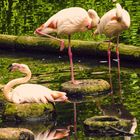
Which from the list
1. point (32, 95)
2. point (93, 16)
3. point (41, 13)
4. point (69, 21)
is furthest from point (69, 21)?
point (41, 13)

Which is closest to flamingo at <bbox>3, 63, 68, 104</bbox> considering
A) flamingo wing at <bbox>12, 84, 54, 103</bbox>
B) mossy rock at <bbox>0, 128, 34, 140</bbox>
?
flamingo wing at <bbox>12, 84, 54, 103</bbox>

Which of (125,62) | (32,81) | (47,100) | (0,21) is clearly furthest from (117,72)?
(0,21)

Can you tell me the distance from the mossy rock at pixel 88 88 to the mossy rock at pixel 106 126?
191cm

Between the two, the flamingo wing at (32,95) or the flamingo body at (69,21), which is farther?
the flamingo body at (69,21)

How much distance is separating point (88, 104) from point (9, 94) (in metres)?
1.23

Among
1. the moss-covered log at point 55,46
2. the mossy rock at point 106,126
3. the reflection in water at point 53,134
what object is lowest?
the reflection in water at point 53,134

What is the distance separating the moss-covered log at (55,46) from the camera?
12.5m

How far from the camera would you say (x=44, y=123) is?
909 centimetres

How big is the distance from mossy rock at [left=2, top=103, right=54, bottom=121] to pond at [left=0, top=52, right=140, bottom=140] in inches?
Result: 4.5

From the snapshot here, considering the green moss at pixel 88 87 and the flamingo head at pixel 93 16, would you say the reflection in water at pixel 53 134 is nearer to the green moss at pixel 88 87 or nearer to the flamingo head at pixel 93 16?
the green moss at pixel 88 87

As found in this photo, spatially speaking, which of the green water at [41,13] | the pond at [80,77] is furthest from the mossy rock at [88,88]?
the green water at [41,13]

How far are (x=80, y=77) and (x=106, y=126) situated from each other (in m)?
3.43

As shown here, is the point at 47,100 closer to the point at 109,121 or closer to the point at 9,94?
the point at 9,94

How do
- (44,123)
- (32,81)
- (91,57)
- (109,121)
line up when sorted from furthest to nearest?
1. (91,57)
2. (32,81)
3. (44,123)
4. (109,121)
